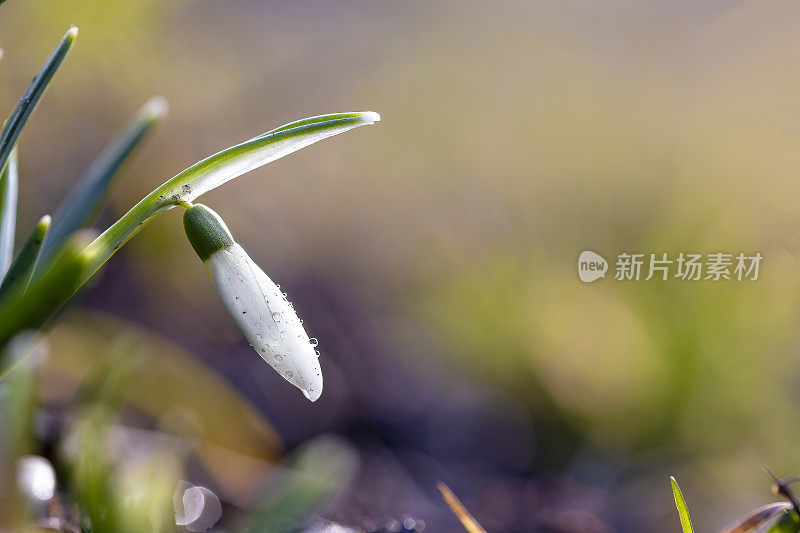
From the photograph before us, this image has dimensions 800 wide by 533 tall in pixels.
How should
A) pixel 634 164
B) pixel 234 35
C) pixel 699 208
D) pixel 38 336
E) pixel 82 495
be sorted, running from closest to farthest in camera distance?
pixel 38 336
pixel 82 495
pixel 699 208
pixel 634 164
pixel 234 35

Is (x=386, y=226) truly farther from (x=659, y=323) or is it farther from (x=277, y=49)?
(x=277, y=49)

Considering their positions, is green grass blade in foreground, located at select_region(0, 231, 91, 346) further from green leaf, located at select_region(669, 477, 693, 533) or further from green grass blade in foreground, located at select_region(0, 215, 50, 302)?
green leaf, located at select_region(669, 477, 693, 533)

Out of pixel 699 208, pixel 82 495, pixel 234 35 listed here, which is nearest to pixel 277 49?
pixel 234 35

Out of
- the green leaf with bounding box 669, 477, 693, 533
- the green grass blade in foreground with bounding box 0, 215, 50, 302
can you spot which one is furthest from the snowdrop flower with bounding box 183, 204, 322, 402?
the green leaf with bounding box 669, 477, 693, 533

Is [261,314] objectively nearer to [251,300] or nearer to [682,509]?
[251,300]

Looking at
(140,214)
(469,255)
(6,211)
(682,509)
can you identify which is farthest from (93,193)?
(469,255)

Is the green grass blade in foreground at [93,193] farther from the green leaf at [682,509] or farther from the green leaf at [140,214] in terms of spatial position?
the green leaf at [682,509]
